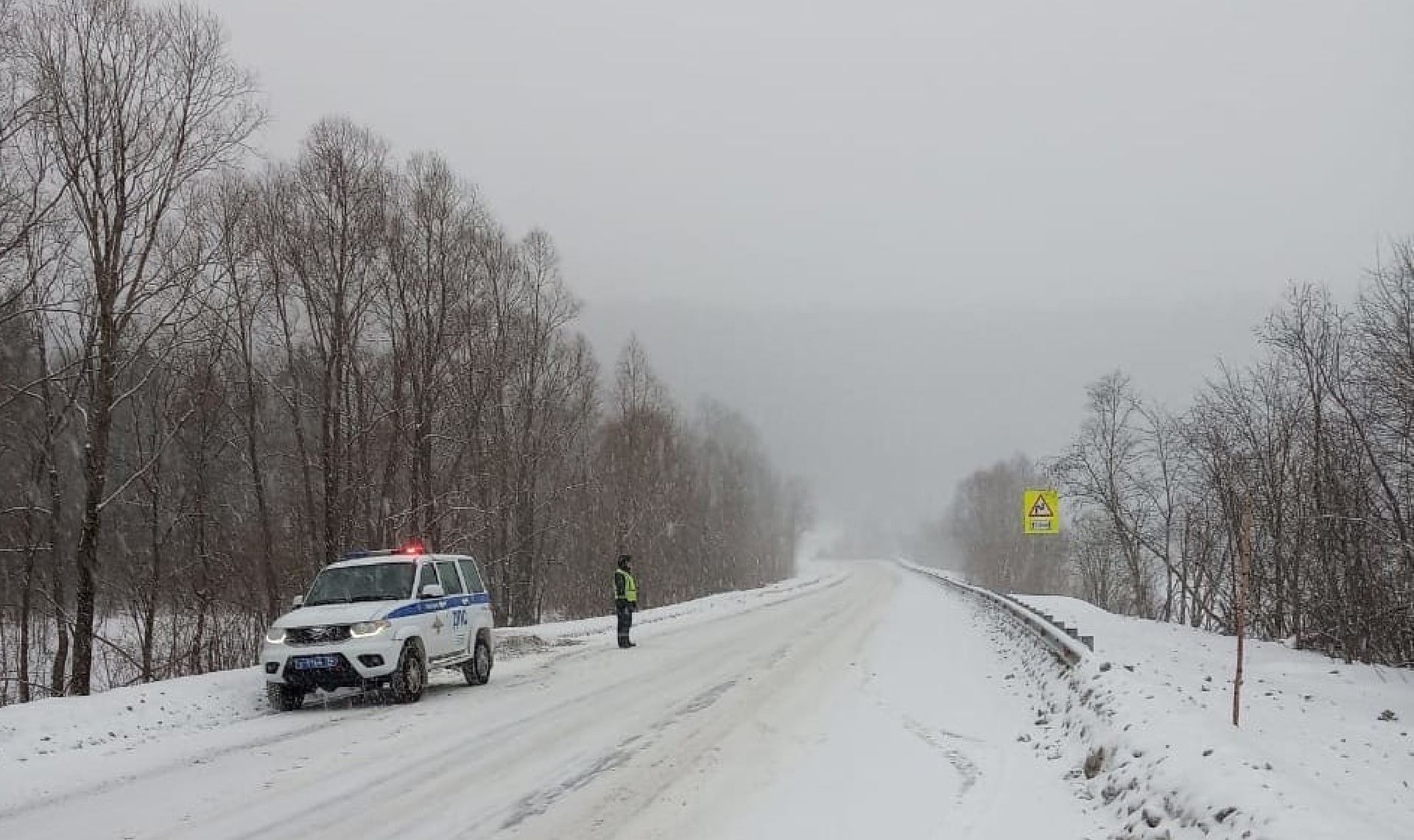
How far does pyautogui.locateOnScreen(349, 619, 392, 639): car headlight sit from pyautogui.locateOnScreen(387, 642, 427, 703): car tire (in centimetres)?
45

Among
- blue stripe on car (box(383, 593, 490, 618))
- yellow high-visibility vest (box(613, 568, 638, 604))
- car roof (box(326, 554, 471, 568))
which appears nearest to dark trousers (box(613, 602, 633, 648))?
yellow high-visibility vest (box(613, 568, 638, 604))

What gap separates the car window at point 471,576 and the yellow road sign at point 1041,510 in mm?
20060

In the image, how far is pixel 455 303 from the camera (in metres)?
30.1

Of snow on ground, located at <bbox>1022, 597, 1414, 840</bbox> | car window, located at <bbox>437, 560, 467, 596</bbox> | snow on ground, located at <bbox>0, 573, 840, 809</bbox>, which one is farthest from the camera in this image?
car window, located at <bbox>437, 560, 467, 596</bbox>

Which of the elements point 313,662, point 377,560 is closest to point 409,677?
point 313,662

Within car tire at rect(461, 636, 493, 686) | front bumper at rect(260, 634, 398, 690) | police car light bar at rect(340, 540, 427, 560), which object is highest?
police car light bar at rect(340, 540, 427, 560)

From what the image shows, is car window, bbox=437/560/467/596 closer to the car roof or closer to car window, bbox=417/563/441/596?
car window, bbox=417/563/441/596

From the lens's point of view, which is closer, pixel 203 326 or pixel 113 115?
pixel 113 115

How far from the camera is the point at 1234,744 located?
270 inches

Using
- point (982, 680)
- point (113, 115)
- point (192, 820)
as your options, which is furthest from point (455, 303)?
point (192, 820)

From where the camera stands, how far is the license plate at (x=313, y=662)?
1128 centimetres

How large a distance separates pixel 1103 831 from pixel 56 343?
909 inches

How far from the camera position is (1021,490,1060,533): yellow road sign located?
2984 centimetres

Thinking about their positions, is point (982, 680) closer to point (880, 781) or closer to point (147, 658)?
point (880, 781)
